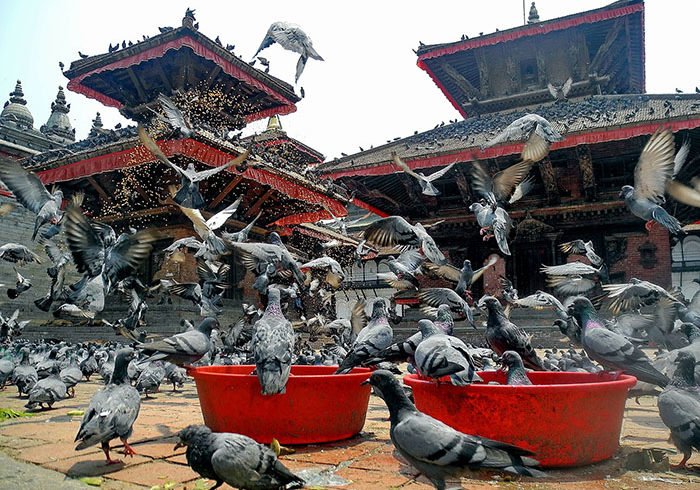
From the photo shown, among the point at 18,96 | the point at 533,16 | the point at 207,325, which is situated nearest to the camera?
the point at 207,325

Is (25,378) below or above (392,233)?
below

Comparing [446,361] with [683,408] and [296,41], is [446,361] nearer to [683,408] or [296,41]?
[683,408]

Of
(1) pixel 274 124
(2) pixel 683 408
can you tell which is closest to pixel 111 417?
(2) pixel 683 408

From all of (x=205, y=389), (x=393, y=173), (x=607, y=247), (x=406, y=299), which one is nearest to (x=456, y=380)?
(x=205, y=389)

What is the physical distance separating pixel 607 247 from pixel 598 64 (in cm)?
630

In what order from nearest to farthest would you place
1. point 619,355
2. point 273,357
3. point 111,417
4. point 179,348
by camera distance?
point 111,417 → point 273,357 → point 619,355 → point 179,348

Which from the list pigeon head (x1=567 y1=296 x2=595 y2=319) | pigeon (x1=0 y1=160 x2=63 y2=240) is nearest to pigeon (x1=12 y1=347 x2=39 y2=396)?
pigeon (x1=0 y1=160 x2=63 y2=240)

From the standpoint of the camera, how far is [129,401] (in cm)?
347

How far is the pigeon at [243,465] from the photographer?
2.46 metres

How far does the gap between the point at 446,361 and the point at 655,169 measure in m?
5.21

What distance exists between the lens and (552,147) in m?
12.9

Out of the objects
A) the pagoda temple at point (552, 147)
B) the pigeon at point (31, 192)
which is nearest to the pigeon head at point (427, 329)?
the pigeon at point (31, 192)

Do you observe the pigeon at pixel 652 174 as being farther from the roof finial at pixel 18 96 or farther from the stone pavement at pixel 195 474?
the roof finial at pixel 18 96

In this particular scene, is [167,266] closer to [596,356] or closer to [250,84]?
[250,84]
